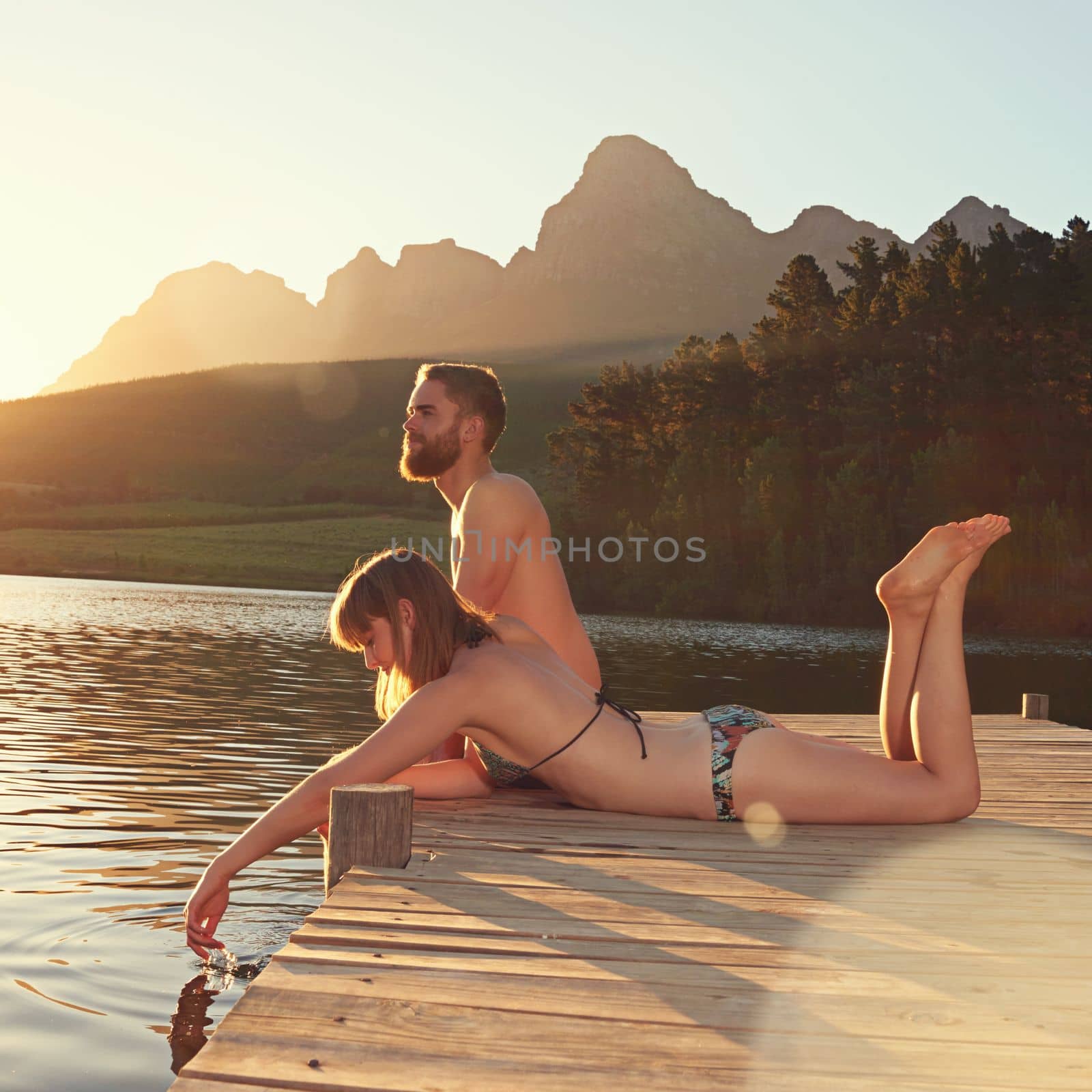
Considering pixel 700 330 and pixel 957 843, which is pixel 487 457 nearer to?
pixel 957 843

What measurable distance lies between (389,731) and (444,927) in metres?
0.83

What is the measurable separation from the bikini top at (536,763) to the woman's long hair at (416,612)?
0.48m

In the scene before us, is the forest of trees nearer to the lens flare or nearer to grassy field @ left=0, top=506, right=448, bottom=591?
grassy field @ left=0, top=506, right=448, bottom=591

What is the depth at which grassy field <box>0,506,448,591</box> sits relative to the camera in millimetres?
67625

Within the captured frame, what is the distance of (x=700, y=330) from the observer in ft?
576

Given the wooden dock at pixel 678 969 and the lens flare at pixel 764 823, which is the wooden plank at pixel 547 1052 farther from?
the lens flare at pixel 764 823

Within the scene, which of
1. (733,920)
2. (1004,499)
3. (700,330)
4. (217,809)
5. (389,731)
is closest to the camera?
(733,920)

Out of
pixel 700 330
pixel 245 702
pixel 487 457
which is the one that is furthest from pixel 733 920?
pixel 700 330

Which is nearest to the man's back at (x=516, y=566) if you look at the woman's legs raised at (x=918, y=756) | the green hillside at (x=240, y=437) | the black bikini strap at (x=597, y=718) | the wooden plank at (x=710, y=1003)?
the black bikini strap at (x=597, y=718)

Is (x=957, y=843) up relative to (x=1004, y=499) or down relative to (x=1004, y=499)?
down

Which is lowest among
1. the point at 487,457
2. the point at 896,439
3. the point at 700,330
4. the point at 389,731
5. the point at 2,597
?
the point at 2,597

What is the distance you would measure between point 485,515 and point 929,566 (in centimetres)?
175

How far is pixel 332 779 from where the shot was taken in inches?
139

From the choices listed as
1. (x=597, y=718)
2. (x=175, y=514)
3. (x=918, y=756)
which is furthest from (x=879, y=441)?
(x=175, y=514)
